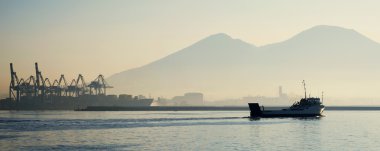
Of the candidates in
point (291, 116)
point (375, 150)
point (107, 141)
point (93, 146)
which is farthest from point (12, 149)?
point (291, 116)

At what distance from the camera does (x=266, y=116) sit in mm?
183375

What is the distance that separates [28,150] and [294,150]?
29823 mm

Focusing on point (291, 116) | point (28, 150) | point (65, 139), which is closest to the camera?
point (28, 150)

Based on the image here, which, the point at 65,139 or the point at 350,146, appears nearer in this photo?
the point at 350,146

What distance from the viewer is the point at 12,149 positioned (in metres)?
68.4

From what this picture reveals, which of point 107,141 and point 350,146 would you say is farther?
point 107,141

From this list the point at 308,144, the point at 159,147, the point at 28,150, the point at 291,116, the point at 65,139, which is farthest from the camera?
the point at 291,116

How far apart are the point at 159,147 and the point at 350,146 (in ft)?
78.1

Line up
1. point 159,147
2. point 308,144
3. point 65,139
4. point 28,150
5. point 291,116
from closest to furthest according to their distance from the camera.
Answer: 1. point 28,150
2. point 159,147
3. point 308,144
4. point 65,139
5. point 291,116

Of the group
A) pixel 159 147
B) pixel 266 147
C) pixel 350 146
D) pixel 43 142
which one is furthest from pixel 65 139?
pixel 350 146

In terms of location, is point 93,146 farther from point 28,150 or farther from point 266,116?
point 266,116

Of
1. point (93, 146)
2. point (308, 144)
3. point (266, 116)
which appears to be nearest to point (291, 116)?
point (266, 116)

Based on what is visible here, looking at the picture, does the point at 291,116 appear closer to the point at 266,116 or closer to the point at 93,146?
the point at 266,116

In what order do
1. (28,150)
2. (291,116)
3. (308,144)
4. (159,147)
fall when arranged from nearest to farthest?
(28,150) < (159,147) < (308,144) < (291,116)
